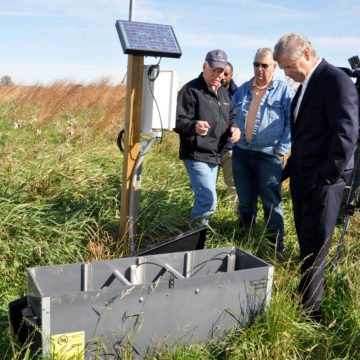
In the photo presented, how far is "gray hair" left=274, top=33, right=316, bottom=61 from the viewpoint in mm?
2961

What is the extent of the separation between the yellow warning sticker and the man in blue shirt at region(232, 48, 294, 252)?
2.20 meters

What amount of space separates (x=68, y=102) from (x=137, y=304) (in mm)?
6985

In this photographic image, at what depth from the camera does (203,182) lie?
12.9 feet

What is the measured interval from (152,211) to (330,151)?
6.65 ft

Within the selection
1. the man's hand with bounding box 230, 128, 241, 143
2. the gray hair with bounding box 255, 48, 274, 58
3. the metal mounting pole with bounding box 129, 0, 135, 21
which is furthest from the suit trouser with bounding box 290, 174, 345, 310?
the metal mounting pole with bounding box 129, 0, 135, 21

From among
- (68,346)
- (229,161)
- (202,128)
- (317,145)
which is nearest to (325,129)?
(317,145)

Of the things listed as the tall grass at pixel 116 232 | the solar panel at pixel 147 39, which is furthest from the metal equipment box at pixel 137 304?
the solar panel at pixel 147 39

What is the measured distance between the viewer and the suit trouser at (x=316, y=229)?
298 centimetres

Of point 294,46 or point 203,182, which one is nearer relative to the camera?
point 294,46

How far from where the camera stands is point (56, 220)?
13.2ft

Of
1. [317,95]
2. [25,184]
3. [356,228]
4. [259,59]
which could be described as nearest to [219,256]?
[317,95]

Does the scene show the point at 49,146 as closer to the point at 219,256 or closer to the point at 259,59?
the point at 259,59

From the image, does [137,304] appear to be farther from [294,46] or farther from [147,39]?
[147,39]

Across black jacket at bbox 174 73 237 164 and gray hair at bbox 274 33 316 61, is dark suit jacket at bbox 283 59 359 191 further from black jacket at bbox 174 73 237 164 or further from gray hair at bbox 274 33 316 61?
black jacket at bbox 174 73 237 164
